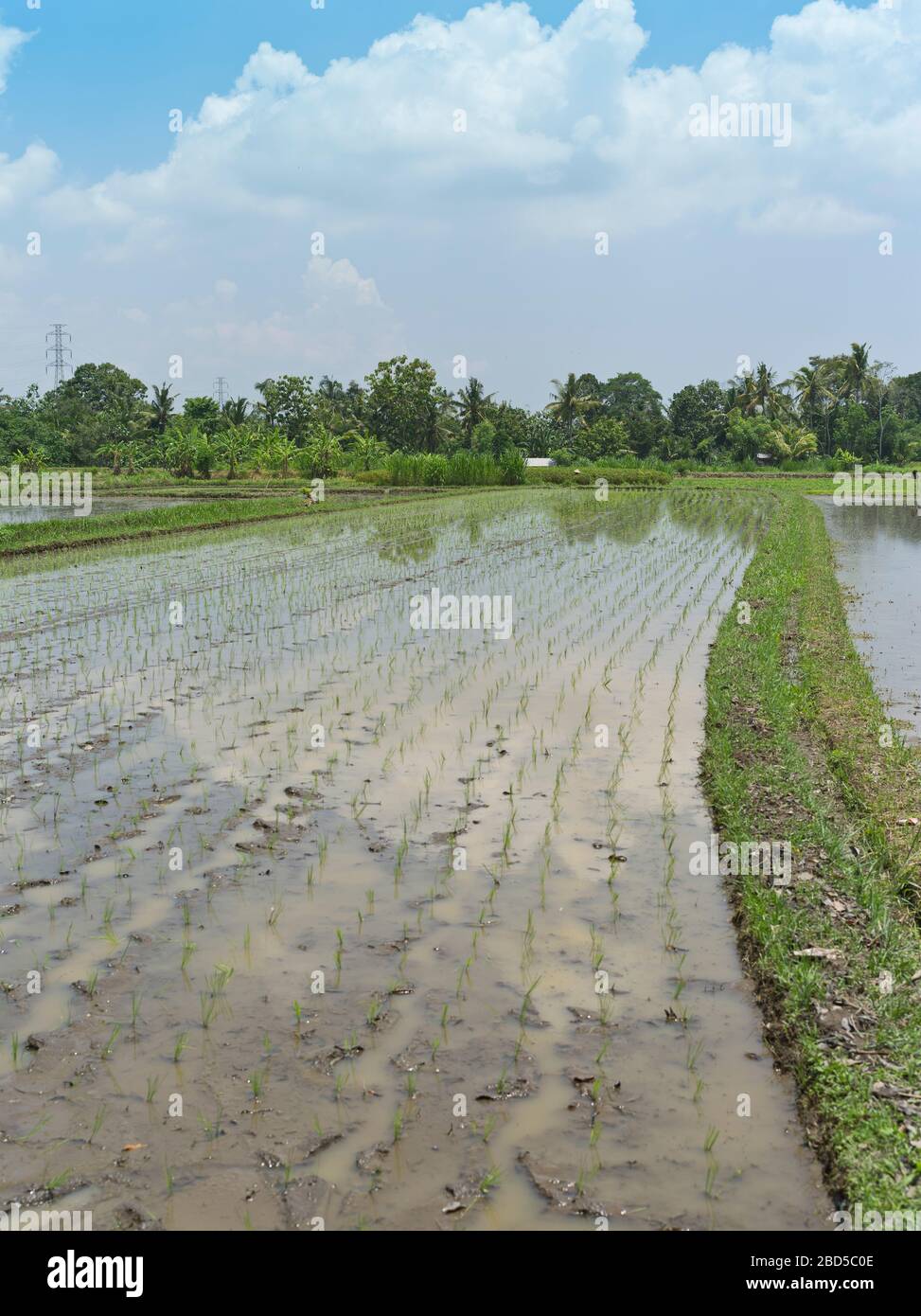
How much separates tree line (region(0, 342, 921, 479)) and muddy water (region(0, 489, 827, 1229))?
32.4 meters

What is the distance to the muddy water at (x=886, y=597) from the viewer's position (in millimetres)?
7652

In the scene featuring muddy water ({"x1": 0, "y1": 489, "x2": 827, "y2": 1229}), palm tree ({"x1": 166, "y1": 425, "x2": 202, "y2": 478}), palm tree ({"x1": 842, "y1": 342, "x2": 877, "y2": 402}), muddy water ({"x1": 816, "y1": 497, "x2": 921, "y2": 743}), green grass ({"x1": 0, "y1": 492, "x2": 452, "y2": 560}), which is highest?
palm tree ({"x1": 842, "y1": 342, "x2": 877, "y2": 402})

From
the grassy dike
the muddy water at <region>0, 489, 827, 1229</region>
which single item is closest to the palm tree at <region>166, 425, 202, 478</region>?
the muddy water at <region>0, 489, 827, 1229</region>

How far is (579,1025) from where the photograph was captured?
3.28m

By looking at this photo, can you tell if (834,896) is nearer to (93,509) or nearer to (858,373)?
(93,509)

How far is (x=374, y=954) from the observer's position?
3.73 metres

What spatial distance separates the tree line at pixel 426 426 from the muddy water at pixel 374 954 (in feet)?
106

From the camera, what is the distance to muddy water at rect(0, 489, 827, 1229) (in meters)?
2.64

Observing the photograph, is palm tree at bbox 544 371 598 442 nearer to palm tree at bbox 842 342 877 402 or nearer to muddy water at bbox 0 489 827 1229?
palm tree at bbox 842 342 877 402

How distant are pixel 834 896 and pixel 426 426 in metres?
46.1

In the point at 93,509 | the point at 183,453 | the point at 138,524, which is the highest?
the point at 183,453

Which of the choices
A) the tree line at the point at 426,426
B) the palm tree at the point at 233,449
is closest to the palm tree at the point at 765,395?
the tree line at the point at 426,426

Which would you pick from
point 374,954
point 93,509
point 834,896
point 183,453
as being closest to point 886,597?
point 834,896

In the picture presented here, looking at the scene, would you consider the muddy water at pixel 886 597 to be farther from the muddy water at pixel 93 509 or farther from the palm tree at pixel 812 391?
the palm tree at pixel 812 391
